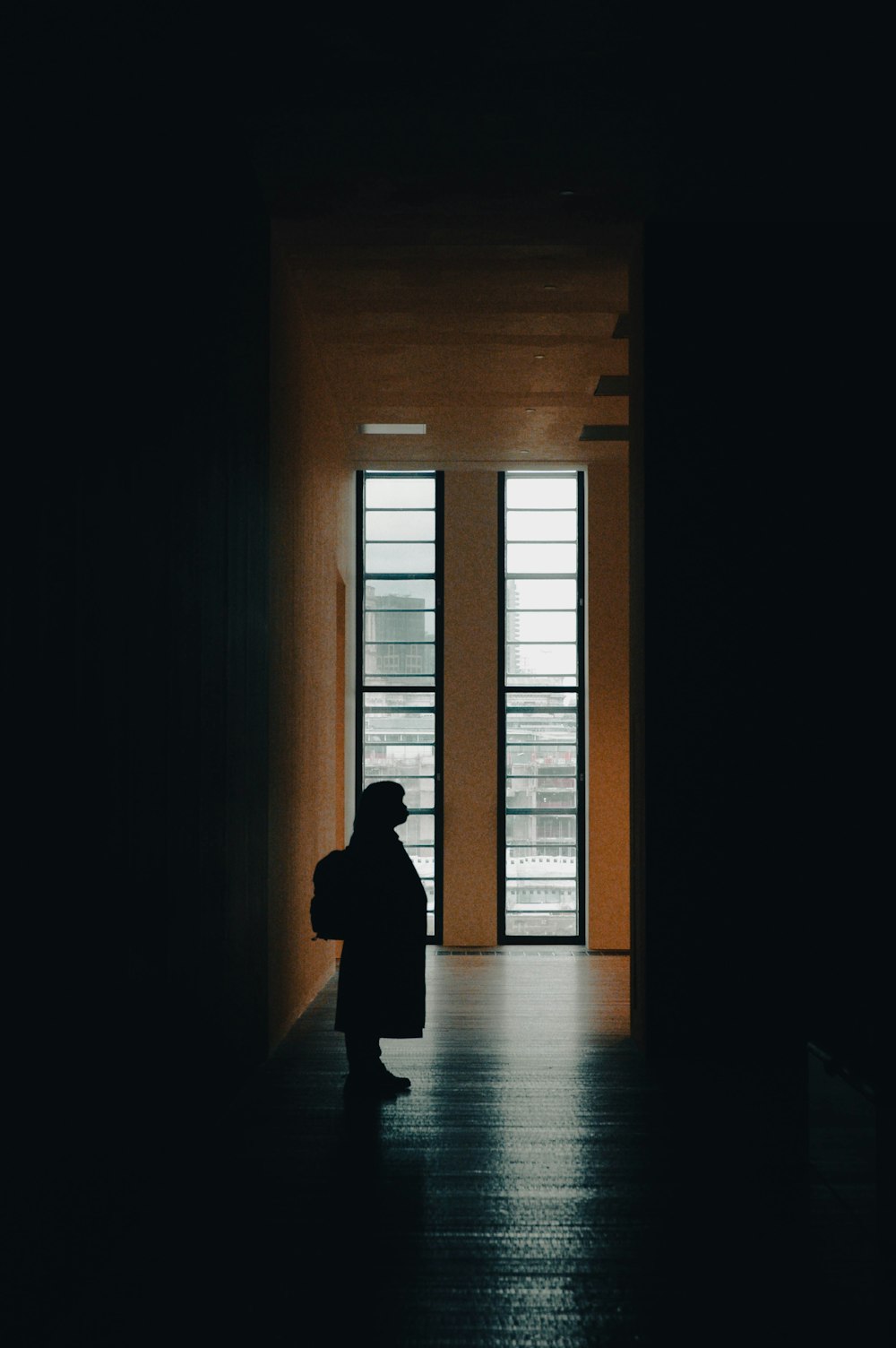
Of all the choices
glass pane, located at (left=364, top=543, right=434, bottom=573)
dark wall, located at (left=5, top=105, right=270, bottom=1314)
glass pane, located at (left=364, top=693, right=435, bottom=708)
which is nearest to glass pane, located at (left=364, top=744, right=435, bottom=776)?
glass pane, located at (left=364, top=693, right=435, bottom=708)

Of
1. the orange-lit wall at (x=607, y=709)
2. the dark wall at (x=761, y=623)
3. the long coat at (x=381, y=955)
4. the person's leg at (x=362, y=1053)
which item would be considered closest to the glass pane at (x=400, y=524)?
→ the orange-lit wall at (x=607, y=709)

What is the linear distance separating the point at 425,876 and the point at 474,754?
1.54 meters

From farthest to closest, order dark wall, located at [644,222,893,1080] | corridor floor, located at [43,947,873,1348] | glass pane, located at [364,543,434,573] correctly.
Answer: glass pane, located at [364,543,434,573]
dark wall, located at [644,222,893,1080]
corridor floor, located at [43,947,873,1348]

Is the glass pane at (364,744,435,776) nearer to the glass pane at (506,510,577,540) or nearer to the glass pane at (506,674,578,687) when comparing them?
the glass pane at (506,674,578,687)

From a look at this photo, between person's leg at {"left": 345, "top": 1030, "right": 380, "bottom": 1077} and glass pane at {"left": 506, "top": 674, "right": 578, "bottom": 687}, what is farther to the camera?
glass pane at {"left": 506, "top": 674, "right": 578, "bottom": 687}

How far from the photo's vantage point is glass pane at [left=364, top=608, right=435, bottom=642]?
572 inches

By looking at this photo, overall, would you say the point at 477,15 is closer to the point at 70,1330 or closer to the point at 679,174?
→ the point at 679,174

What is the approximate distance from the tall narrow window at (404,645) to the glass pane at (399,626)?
11mm

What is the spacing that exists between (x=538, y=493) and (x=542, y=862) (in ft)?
14.1

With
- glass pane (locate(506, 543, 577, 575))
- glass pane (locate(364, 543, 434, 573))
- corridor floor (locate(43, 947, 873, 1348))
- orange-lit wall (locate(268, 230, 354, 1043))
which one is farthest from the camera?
glass pane (locate(364, 543, 434, 573))

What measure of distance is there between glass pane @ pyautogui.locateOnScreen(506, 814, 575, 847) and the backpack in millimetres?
8114

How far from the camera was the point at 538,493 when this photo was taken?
14.5 m

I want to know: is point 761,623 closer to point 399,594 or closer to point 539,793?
point 539,793

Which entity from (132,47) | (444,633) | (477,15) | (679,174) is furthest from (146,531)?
(444,633)
